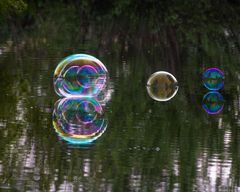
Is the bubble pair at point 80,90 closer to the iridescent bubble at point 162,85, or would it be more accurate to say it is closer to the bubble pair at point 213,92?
the iridescent bubble at point 162,85

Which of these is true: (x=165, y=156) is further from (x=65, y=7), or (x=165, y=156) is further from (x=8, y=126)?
(x=65, y=7)

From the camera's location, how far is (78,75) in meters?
16.7

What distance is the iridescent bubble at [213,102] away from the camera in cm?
1608

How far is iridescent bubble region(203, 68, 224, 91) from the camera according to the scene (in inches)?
751

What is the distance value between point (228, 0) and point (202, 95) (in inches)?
919

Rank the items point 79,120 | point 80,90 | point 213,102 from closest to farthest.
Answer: point 79,120, point 80,90, point 213,102

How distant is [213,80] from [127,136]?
7.13 m

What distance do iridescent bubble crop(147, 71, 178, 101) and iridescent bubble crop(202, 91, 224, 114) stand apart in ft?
2.38

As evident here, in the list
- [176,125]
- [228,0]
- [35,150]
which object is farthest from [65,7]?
[35,150]

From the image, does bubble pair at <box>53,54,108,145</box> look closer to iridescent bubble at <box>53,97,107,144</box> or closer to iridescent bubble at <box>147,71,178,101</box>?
iridescent bubble at <box>53,97,107,144</box>

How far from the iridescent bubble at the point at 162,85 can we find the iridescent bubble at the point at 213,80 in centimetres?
104

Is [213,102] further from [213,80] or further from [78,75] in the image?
[78,75]

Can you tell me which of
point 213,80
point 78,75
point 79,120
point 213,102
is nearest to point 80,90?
point 78,75

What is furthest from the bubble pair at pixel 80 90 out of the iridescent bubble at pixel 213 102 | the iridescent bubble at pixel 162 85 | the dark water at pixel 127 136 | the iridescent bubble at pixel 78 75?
the iridescent bubble at pixel 213 102
